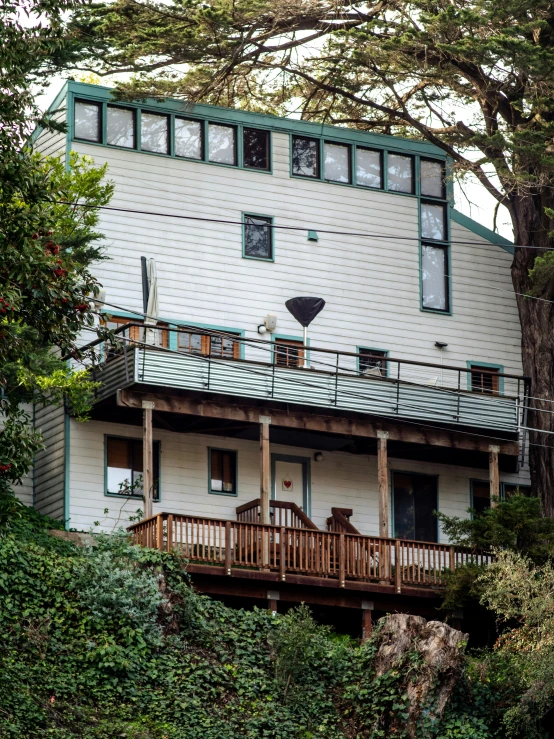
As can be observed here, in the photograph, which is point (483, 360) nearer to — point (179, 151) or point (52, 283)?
point (179, 151)

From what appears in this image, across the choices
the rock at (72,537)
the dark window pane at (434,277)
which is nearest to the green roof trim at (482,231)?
the dark window pane at (434,277)

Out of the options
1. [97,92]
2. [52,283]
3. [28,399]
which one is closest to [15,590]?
[28,399]

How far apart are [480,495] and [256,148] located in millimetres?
10009

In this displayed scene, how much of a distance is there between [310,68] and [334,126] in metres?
1.56

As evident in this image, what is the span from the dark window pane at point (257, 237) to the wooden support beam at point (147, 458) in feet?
19.8

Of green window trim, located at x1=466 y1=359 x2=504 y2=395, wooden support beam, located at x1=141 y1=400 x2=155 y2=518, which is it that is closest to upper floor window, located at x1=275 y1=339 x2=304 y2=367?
wooden support beam, located at x1=141 y1=400 x2=155 y2=518

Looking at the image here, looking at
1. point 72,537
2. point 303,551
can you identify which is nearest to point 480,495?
point 303,551

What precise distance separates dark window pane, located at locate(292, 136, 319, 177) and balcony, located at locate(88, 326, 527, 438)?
470 cm

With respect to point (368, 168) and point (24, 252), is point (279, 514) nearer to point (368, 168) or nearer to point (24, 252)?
point (368, 168)

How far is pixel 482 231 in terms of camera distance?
4141 cm

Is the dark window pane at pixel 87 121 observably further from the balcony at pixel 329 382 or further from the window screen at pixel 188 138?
the balcony at pixel 329 382

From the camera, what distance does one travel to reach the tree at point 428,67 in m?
35.7

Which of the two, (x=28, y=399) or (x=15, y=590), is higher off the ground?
(x=28, y=399)

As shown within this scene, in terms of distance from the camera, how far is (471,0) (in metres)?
36.2
